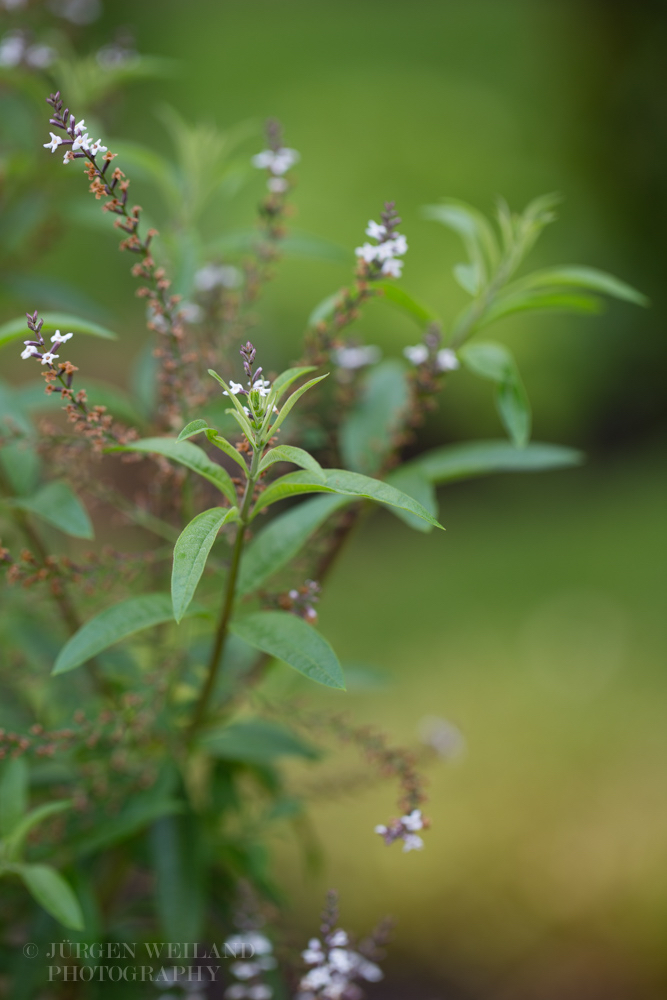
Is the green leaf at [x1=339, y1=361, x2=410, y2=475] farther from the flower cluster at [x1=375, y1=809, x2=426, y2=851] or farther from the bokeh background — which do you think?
the flower cluster at [x1=375, y1=809, x2=426, y2=851]

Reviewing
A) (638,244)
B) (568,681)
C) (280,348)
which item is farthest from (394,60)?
(568,681)

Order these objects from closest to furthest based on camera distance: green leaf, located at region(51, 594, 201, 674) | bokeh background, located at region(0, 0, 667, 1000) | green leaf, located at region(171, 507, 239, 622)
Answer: green leaf, located at region(171, 507, 239, 622) < green leaf, located at region(51, 594, 201, 674) < bokeh background, located at region(0, 0, 667, 1000)

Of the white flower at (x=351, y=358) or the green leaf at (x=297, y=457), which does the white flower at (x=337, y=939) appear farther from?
the white flower at (x=351, y=358)

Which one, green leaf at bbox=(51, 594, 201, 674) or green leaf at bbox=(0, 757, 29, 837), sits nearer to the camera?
green leaf at bbox=(51, 594, 201, 674)

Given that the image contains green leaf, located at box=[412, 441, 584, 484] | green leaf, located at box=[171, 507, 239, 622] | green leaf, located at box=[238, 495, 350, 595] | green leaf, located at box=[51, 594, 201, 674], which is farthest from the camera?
green leaf, located at box=[412, 441, 584, 484]

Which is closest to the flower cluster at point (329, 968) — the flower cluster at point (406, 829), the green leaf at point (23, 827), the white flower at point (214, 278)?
the flower cluster at point (406, 829)

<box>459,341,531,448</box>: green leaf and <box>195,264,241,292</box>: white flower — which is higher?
<box>195,264,241,292</box>: white flower

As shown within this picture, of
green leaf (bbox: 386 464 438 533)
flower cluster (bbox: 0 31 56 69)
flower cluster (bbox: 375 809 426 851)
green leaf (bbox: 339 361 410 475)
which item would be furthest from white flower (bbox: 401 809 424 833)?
flower cluster (bbox: 0 31 56 69)
